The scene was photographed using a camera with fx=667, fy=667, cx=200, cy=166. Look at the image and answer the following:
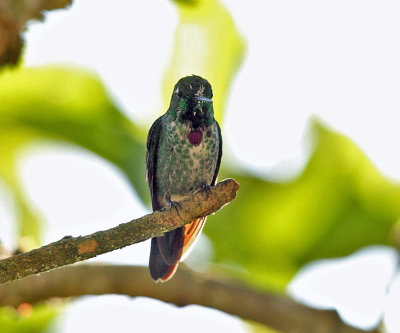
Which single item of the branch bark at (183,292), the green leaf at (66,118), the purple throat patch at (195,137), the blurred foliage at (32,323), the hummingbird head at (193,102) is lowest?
the blurred foliage at (32,323)

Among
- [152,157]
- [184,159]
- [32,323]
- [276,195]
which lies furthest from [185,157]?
[32,323]

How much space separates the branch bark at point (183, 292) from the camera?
4.05 metres

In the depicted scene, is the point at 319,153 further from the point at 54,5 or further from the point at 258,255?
the point at 54,5

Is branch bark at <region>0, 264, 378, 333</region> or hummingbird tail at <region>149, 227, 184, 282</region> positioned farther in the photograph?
branch bark at <region>0, 264, 378, 333</region>

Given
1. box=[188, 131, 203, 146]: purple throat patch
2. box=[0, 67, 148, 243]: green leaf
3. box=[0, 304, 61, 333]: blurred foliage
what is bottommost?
box=[0, 304, 61, 333]: blurred foliage

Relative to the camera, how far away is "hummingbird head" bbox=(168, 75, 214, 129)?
11.4 ft

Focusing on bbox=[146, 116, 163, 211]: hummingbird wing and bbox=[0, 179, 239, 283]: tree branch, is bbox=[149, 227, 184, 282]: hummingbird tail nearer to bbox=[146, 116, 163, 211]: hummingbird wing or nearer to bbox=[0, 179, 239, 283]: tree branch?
bbox=[146, 116, 163, 211]: hummingbird wing

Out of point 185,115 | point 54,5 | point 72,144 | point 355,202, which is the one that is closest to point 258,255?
point 355,202

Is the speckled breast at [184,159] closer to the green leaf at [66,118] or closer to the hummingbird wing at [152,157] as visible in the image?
the hummingbird wing at [152,157]

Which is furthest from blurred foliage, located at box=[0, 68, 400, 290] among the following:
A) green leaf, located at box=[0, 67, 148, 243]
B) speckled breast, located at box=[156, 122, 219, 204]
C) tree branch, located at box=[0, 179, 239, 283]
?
tree branch, located at box=[0, 179, 239, 283]

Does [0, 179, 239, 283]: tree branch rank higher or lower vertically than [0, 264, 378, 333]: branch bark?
higher

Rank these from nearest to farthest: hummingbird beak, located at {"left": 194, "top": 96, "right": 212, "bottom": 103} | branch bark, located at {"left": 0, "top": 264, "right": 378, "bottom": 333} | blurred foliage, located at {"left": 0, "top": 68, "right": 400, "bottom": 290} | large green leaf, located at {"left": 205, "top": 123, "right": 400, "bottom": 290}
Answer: hummingbird beak, located at {"left": 194, "top": 96, "right": 212, "bottom": 103}
branch bark, located at {"left": 0, "top": 264, "right": 378, "bottom": 333}
blurred foliage, located at {"left": 0, "top": 68, "right": 400, "bottom": 290}
large green leaf, located at {"left": 205, "top": 123, "right": 400, "bottom": 290}

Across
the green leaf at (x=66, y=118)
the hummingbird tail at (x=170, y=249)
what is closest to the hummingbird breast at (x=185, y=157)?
the hummingbird tail at (x=170, y=249)

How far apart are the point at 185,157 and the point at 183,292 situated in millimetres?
923
